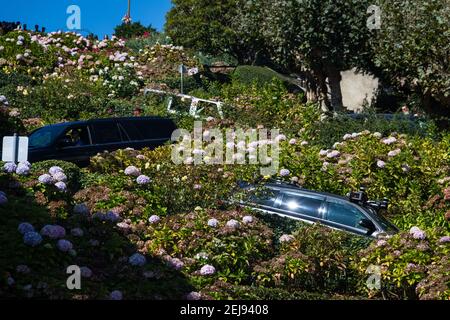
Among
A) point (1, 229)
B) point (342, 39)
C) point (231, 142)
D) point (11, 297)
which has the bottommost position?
point (11, 297)

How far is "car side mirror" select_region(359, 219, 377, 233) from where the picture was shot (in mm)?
10273

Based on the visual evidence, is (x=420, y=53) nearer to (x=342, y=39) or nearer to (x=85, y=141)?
(x=342, y=39)

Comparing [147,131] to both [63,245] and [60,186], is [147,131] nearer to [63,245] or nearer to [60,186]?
[60,186]

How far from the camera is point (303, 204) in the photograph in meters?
10.9

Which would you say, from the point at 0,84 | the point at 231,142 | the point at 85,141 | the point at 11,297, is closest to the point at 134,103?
the point at 0,84

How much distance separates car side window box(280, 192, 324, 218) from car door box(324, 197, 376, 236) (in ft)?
0.44

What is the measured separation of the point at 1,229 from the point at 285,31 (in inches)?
598

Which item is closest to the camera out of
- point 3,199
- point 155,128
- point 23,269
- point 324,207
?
point 23,269

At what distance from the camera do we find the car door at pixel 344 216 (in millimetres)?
10430

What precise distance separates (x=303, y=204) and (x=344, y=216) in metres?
0.60

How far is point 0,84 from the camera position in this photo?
23.3m

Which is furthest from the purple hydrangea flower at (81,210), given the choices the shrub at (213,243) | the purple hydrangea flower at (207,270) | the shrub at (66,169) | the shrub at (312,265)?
the shrub at (312,265)

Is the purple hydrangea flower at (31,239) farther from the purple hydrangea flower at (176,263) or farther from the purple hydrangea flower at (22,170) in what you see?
the purple hydrangea flower at (22,170)

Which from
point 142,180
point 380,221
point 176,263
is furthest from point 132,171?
point 380,221
